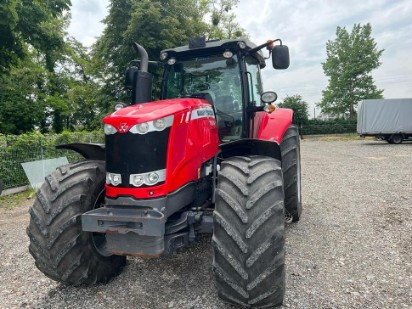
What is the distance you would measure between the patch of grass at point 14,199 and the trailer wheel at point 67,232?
4.97m

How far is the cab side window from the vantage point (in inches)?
155

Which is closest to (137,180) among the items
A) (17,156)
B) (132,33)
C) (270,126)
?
(270,126)

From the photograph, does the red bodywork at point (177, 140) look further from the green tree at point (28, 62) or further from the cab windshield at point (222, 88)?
the green tree at point (28, 62)

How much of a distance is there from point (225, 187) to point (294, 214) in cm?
239

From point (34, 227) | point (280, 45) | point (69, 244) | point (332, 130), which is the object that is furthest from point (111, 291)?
point (332, 130)

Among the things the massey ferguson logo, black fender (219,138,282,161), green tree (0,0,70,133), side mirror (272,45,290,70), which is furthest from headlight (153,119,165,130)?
green tree (0,0,70,133)

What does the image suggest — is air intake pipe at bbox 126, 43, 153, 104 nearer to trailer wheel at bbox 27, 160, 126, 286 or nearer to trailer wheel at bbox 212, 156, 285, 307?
trailer wheel at bbox 27, 160, 126, 286

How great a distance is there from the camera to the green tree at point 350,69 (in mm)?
35406

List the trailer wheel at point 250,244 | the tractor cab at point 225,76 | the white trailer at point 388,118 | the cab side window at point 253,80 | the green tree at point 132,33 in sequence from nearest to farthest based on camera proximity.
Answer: the trailer wheel at point 250,244 < the tractor cab at point 225,76 < the cab side window at point 253,80 < the green tree at point 132,33 < the white trailer at point 388,118

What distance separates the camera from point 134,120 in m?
2.62

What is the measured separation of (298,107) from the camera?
3209cm

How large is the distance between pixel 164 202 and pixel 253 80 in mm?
2257

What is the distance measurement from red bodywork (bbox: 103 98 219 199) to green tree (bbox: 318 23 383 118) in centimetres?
3691

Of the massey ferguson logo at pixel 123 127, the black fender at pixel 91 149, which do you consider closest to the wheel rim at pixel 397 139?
the black fender at pixel 91 149
